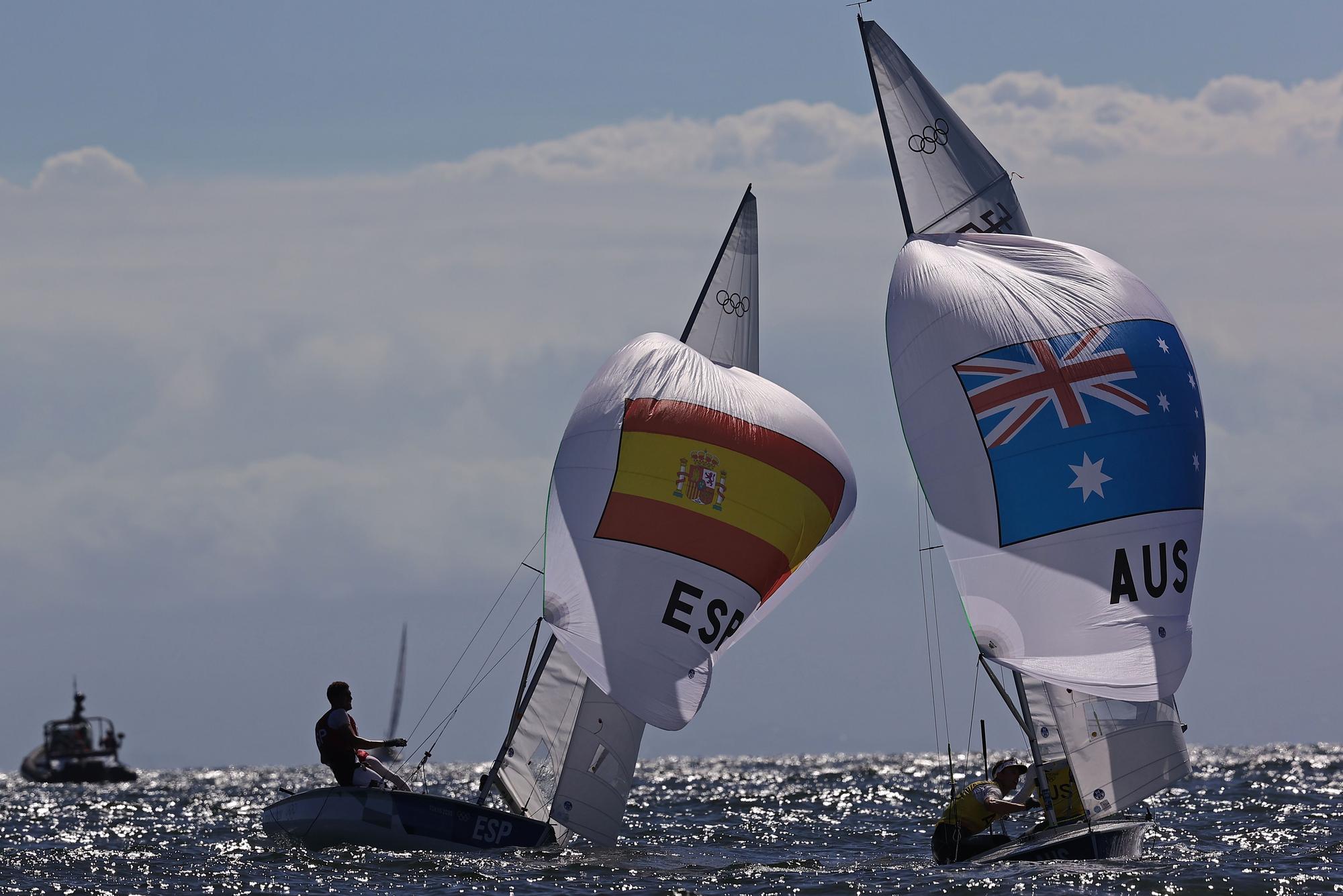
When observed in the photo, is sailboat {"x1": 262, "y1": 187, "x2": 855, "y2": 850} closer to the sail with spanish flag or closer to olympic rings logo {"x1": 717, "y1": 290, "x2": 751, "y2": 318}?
the sail with spanish flag

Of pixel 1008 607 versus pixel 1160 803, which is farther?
pixel 1160 803

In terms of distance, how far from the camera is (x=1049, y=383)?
16.9 metres

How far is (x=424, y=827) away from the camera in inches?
707

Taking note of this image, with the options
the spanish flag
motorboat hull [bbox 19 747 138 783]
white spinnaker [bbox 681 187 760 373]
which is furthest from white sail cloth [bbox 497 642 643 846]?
motorboat hull [bbox 19 747 138 783]

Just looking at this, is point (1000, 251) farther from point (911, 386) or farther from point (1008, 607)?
point (1008, 607)

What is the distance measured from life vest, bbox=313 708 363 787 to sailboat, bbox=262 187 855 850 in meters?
0.39

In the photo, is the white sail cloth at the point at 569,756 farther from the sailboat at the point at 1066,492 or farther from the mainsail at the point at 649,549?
the sailboat at the point at 1066,492

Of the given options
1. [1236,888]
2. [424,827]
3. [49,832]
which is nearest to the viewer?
[1236,888]

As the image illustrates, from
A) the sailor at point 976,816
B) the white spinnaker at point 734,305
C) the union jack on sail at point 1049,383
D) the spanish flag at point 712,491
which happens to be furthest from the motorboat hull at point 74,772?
the union jack on sail at point 1049,383

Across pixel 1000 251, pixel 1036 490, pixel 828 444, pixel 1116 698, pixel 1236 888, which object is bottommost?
pixel 1236 888

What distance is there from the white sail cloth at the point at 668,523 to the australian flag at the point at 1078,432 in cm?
303

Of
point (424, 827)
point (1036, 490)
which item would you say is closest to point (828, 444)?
point (1036, 490)

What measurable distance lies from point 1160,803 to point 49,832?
19.7 metres

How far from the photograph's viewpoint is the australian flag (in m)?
16.7
